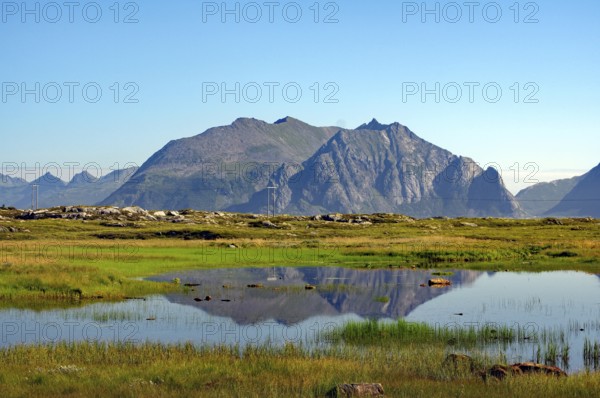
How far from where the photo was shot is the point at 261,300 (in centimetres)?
5066

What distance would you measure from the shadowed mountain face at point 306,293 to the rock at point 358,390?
1989 cm

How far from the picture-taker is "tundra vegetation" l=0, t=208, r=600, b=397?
22.8 m

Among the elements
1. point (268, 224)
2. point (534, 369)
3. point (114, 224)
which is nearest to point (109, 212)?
point (114, 224)

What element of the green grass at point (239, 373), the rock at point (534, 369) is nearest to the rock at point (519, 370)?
the rock at point (534, 369)

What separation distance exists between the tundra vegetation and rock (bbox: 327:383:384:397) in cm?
41

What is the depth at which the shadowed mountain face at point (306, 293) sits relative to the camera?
45906 mm

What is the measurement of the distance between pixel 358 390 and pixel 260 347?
36.8 feet

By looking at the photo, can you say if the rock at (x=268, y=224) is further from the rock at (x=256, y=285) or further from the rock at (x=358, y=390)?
the rock at (x=358, y=390)

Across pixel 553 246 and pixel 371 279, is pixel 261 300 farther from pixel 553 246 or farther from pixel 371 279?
pixel 553 246

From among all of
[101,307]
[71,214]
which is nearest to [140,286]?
[101,307]

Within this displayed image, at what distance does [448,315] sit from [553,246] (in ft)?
182

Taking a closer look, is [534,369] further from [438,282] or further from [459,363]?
[438,282]

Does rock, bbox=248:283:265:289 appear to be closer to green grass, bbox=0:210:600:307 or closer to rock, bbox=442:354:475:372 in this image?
green grass, bbox=0:210:600:307

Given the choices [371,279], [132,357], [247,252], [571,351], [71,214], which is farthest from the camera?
[71,214]
